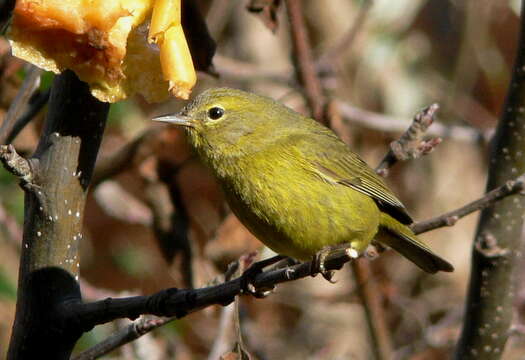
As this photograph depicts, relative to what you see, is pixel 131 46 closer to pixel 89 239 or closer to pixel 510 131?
pixel 510 131

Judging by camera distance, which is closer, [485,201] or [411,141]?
[485,201]

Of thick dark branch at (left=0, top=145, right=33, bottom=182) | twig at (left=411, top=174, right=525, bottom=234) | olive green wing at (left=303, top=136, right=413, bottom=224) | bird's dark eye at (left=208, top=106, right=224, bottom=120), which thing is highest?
bird's dark eye at (left=208, top=106, right=224, bottom=120)

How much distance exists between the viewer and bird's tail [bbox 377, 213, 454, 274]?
3.62 meters

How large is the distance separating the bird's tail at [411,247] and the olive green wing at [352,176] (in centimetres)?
5

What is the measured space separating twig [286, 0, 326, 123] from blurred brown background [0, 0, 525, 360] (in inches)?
28.6

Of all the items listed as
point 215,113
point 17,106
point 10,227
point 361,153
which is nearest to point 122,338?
point 17,106

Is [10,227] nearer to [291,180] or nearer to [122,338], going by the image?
[291,180]

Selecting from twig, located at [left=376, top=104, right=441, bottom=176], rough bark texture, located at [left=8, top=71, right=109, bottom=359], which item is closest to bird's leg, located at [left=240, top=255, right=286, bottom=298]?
rough bark texture, located at [left=8, top=71, right=109, bottom=359]

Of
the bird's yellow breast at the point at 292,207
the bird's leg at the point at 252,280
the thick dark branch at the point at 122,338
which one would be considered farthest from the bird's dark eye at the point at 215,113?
the thick dark branch at the point at 122,338

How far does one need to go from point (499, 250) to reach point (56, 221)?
140 cm

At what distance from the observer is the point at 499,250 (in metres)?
2.70

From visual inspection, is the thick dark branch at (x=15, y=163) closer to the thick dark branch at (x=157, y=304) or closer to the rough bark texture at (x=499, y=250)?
the thick dark branch at (x=157, y=304)

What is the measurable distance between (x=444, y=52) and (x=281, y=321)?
267 centimetres

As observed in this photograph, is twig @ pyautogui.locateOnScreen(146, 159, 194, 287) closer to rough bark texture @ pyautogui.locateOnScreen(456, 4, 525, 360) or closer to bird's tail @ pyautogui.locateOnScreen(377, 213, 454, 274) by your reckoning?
bird's tail @ pyautogui.locateOnScreen(377, 213, 454, 274)
